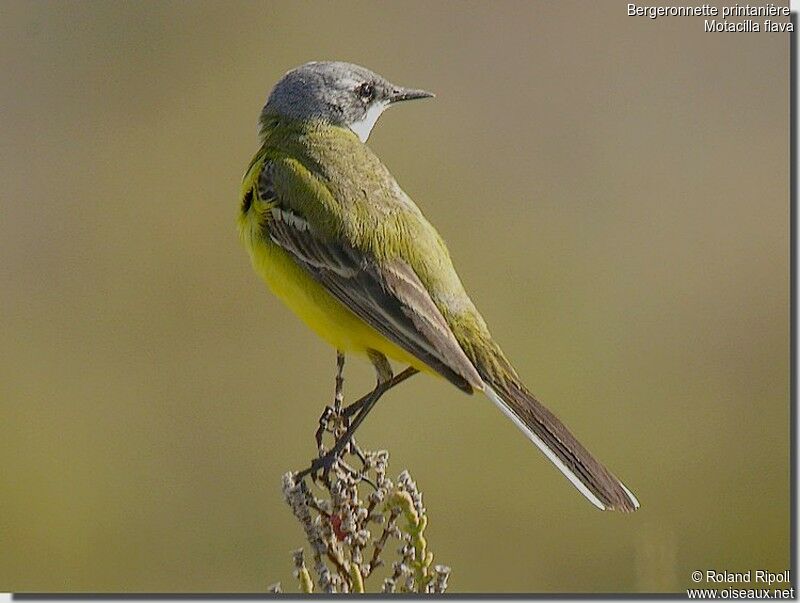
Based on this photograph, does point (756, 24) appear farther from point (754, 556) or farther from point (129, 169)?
point (129, 169)

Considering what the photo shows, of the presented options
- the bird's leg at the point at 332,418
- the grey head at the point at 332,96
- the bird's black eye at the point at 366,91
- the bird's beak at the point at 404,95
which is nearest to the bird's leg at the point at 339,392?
the bird's leg at the point at 332,418

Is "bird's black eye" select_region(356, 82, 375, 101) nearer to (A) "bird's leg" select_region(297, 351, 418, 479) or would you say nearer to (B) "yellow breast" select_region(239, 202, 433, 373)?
(B) "yellow breast" select_region(239, 202, 433, 373)

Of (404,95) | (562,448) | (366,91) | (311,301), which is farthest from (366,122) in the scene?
(562,448)

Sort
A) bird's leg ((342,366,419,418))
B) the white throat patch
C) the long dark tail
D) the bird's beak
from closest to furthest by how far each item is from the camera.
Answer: the long dark tail → bird's leg ((342,366,419,418)) → the white throat patch → the bird's beak

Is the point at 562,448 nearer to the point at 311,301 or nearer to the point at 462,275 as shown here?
the point at 311,301

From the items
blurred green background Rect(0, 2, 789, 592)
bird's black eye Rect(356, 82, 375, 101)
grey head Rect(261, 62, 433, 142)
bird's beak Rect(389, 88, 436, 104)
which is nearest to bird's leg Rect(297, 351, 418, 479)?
grey head Rect(261, 62, 433, 142)

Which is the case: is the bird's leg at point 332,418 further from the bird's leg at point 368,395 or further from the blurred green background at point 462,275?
the blurred green background at point 462,275

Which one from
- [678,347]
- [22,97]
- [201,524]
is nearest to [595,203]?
[678,347]
